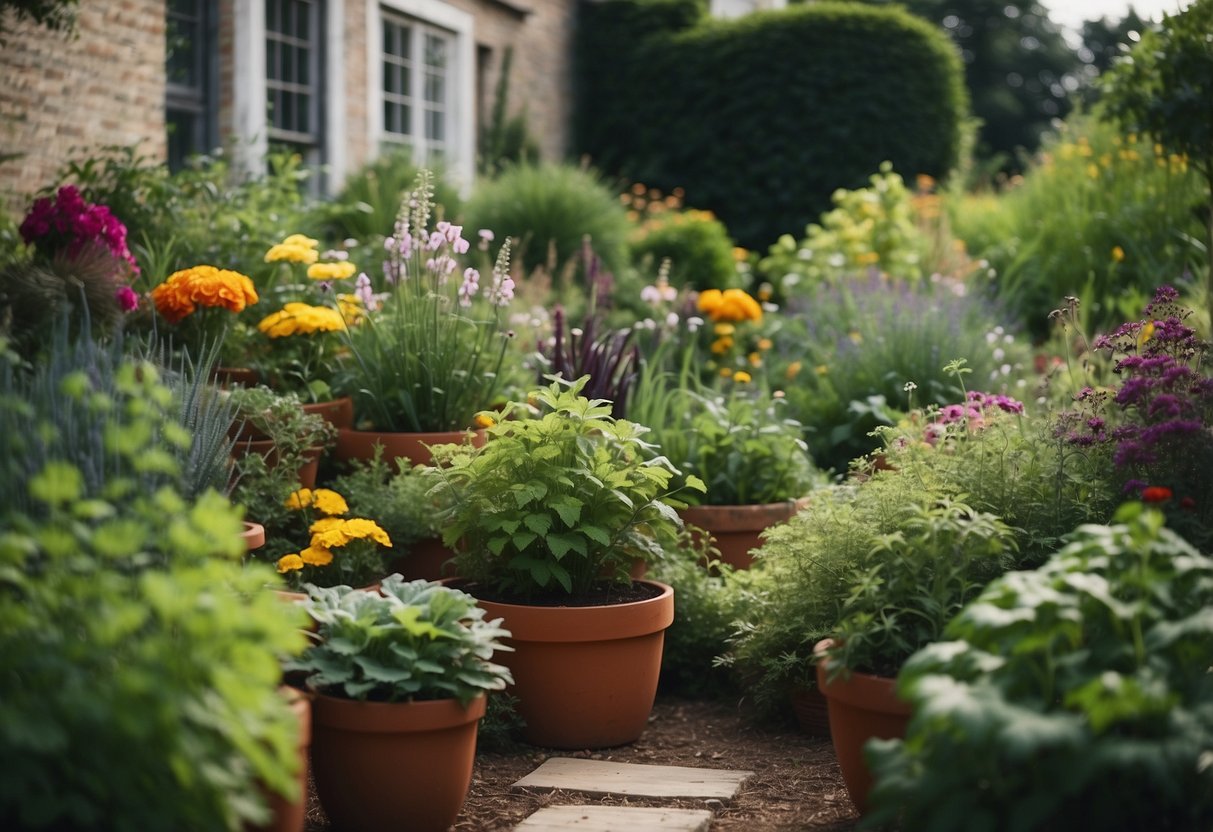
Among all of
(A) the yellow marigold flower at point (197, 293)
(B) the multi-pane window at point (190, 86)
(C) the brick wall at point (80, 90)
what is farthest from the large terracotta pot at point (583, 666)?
(B) the multi-pane window at point (190, 86)

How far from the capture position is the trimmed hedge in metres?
12.1

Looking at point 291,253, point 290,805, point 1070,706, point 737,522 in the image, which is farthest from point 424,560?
point 1070,706

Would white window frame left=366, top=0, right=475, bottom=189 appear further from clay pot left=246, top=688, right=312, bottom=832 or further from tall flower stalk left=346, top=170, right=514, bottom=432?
clay pot left=246, top=688, right=312, bottom=832

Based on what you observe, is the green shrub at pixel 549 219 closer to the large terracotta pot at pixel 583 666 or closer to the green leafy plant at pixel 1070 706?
the large terracotta pot at pixel 583 666

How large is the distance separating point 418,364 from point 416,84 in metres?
6.16

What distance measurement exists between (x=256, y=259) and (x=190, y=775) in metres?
3.74

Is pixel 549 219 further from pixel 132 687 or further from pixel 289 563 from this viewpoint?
pixel 132 687

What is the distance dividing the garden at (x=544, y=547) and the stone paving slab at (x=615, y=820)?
0.37 ft

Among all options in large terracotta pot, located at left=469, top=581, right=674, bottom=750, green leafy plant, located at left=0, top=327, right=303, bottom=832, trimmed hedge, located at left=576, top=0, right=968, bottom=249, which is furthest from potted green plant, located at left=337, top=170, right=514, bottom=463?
trimmed hedge, located at left=576, top=0, right=968, bottom=249

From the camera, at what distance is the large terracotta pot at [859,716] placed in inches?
103

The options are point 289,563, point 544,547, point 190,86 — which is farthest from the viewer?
point 190,86

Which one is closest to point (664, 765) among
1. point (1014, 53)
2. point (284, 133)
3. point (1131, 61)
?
point (1131, 61)

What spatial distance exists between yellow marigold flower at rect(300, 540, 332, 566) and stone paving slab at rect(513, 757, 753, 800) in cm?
78

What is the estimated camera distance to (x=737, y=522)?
423cm
